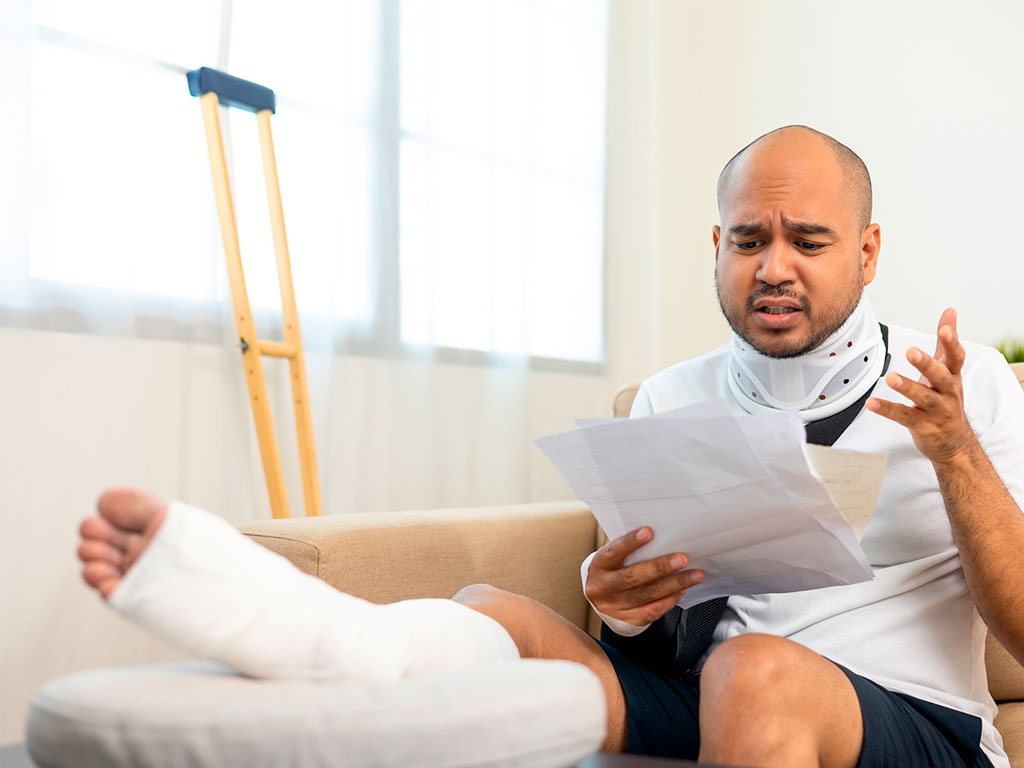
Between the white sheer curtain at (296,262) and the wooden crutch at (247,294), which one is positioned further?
the wooden crutch at (247,294)

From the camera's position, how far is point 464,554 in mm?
1353

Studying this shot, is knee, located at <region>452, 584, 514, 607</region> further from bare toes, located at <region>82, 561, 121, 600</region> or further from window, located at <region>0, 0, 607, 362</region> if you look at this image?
window, located at <region>0, 0, 607, 362</region>

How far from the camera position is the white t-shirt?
104 cm

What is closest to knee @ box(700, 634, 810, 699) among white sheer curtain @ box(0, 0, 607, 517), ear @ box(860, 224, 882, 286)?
ear @ box(860, 224, 882, 286)

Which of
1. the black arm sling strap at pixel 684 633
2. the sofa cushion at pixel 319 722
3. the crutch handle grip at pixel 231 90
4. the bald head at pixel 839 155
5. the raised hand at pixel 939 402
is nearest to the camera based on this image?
the sofa cushion at pixel 319 722

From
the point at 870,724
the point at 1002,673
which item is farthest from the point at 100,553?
the point at 1002,673

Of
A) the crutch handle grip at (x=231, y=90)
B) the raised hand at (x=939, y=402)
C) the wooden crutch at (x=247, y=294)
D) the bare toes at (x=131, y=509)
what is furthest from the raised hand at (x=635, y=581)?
the crutch handle grip at (x=231, y=90)

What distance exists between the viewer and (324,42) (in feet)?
6.92

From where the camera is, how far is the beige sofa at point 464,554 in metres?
1.16

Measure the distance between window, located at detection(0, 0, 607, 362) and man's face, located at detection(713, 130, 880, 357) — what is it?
1.08 m

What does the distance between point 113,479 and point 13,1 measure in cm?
81

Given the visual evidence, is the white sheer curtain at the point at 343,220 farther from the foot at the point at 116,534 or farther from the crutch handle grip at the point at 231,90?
the foot at the point at 116,534

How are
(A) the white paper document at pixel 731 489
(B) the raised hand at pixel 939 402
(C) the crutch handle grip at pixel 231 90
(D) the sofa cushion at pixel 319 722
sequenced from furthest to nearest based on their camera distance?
(C) the crutch handle grip at pixel 231 90
(B) the raised hand at pixel 939 402
(A) the white paper document at pixel 731 489
(D) the sofa cushion at pixel 319 722

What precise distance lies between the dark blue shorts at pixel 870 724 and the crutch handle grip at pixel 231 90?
1236 millimetres
